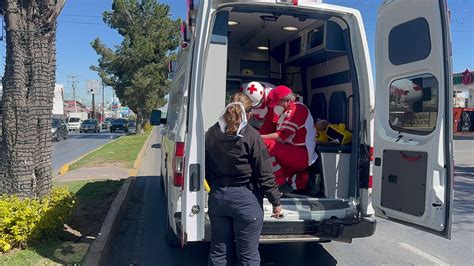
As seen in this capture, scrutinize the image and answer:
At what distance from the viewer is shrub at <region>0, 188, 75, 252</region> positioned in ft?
14.8

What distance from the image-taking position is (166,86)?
112 ft

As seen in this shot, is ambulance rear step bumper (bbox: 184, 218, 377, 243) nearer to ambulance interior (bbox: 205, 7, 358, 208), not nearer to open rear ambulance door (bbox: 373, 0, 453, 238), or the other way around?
open rear ambulance door (bbox: 373, 0, 453, 238)

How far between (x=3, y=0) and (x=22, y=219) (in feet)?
8.00

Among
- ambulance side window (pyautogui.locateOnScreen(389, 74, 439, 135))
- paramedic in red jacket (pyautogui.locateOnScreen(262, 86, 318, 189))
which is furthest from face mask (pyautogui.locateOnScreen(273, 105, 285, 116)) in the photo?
ambulance side window (pyautogui.locateOnScreen(389, 74, 439, 135))

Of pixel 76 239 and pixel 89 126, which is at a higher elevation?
pixel 89 126

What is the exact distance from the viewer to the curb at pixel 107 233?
4457 millimetres

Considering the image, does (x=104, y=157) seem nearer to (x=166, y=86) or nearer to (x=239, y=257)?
(x=239, y=257)

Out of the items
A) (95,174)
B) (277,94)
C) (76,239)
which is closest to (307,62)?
(277,94)

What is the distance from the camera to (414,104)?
13.0 ft

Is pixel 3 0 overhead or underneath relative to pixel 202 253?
overhead

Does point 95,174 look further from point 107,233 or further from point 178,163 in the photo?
point 178,163

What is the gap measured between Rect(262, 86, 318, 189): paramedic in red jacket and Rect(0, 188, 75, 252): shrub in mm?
2481

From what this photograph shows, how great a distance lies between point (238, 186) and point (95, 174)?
864cm

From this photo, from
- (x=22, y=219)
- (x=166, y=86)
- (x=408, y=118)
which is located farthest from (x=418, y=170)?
(x=166, y=86)
